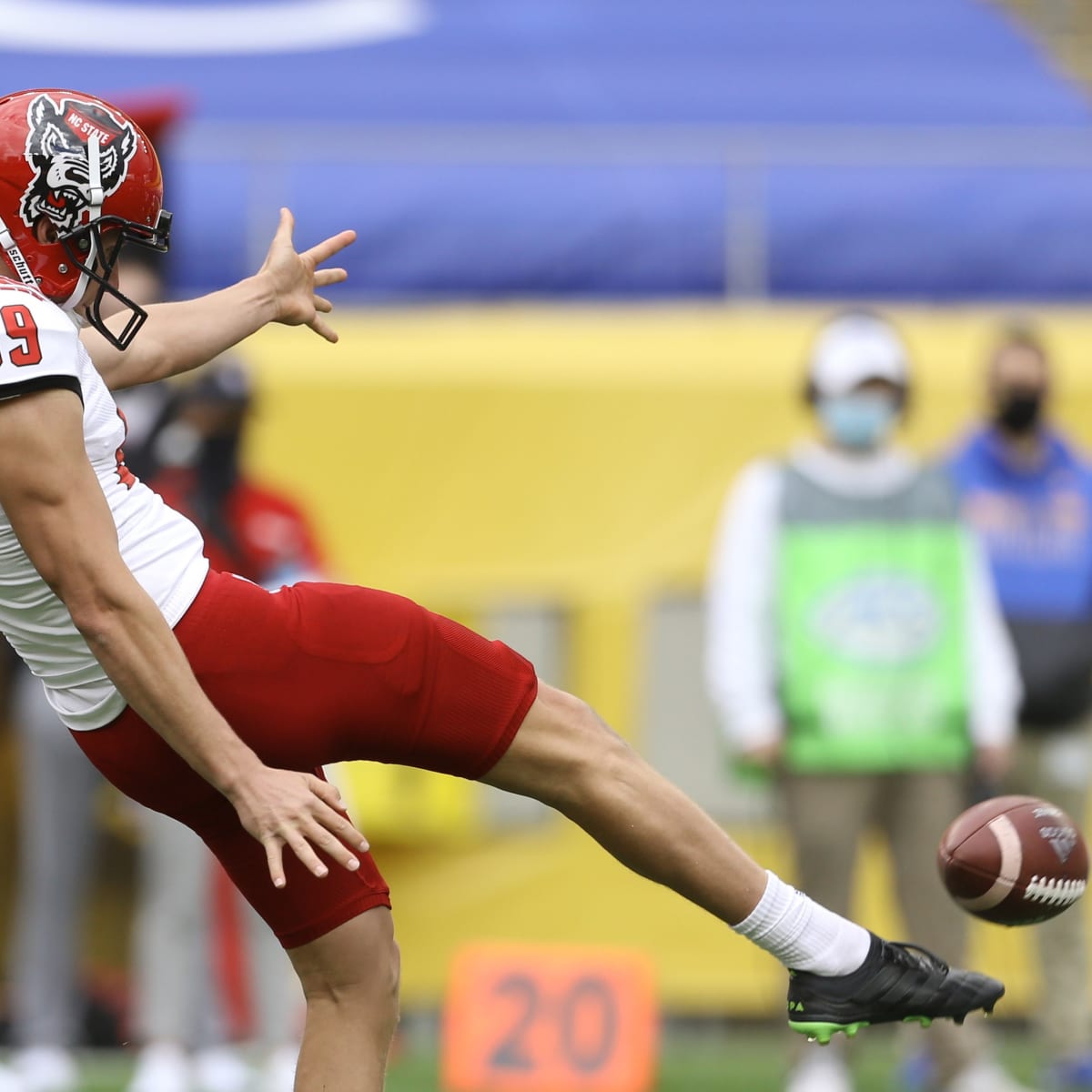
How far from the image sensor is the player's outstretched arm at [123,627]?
3398 millimetres

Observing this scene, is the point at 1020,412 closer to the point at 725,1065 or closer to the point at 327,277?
the point at 725,1065

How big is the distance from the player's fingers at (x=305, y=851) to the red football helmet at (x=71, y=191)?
2.95 feet

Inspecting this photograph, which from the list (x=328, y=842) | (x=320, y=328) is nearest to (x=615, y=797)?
(x=328, y=842)

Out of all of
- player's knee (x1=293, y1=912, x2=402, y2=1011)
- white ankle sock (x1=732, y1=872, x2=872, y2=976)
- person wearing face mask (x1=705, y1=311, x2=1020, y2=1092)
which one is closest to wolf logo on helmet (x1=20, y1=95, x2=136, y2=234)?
player's knee (x1=293, y1=912, x2=402, y2=1011)

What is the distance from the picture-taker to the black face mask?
6.94 meters

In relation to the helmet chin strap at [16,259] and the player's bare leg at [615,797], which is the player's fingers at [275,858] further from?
the helmet chin strap at [16,259]

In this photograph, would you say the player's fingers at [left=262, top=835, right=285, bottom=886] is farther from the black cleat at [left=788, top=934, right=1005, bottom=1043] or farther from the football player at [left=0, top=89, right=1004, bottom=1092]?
the black cleat at [left=788, top=934, right=1005, bottom=1043]

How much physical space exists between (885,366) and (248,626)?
3.25 meters

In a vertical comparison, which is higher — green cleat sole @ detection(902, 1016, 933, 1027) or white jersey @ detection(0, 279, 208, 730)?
white jersey @ detection(0, 279, 208, 730)

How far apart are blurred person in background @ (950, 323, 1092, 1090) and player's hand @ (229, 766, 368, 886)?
3669 millimetres

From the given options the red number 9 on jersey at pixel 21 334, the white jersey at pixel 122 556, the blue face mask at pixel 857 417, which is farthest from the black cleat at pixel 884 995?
the blue face mask at pixel 857 417

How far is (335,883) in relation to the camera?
3.86m

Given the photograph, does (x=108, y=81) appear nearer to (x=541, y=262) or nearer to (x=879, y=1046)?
(x=541, y=262)

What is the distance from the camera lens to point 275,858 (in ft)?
11.3
